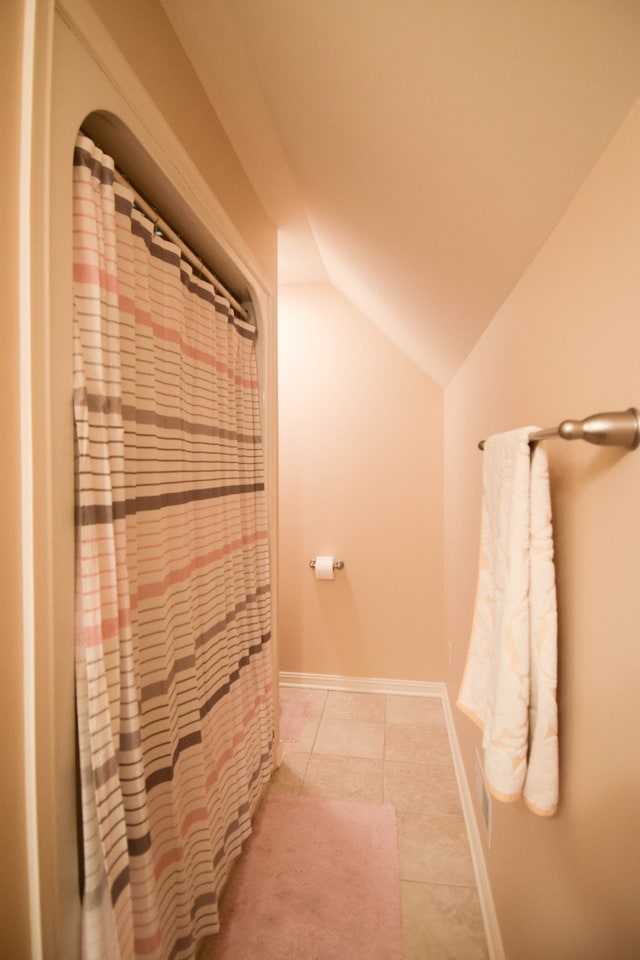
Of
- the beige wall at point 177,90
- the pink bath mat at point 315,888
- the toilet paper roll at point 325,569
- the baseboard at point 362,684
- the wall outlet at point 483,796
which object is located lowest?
the pink bath mat at point 315,888

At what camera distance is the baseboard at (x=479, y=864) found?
1113 mm

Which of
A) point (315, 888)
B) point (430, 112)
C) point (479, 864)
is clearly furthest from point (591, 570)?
point (315, 888)

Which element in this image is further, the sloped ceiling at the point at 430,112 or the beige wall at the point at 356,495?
the beige wall at the point at 356,495

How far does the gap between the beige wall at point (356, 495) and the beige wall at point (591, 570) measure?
1.55 meters

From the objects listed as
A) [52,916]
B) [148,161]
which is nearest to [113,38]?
[148,161]

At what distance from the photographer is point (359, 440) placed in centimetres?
254

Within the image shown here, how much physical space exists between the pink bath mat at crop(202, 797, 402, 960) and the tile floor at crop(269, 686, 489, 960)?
0.19 ft

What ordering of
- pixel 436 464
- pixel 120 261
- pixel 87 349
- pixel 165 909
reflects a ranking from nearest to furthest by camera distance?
pixel 87 349 < pixel 120 261 < pixel 165 909 < pixel 436 464

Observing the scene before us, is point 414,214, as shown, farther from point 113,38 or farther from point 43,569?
point 43,569

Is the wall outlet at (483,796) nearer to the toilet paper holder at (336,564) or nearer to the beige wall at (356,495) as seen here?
the beige wall at (356,495)

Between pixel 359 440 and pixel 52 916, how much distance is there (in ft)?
7.40

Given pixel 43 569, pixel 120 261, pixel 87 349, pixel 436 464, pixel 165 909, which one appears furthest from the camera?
pixel 436 464

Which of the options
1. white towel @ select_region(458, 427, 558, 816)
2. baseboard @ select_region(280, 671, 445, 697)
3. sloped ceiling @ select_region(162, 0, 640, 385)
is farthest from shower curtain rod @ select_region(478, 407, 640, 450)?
baseboard @ select_region(280, 671, 445, 697)

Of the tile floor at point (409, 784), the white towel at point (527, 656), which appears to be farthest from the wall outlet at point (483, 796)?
the white towel at point (527, 656)
